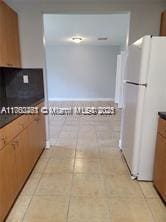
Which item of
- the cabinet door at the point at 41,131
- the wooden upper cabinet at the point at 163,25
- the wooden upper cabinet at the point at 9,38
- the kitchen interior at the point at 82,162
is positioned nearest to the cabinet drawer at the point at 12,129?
the kitchen interior at the point at 82,162

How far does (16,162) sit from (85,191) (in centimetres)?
83

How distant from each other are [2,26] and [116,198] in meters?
2.38

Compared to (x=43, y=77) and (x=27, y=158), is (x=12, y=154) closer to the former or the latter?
(x=27, y=158)

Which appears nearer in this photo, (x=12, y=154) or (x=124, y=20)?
(x=12, y=154)

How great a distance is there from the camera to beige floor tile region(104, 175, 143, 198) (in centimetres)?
208

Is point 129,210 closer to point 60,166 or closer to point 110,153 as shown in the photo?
point 60,166

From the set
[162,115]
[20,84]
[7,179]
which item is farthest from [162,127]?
[20,84]

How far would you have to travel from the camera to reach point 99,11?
110 inches

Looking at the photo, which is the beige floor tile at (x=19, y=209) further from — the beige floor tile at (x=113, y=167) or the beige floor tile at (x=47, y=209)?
the beige floor tile at (x=113, y=167)

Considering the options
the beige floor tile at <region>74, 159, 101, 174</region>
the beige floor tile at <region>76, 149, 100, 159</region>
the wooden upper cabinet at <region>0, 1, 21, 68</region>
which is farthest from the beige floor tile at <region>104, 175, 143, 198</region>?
the wooden upper cabinet at <region>0, 1, 21, 68</region>

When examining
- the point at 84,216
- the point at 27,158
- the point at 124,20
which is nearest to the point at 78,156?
the point at 27,158

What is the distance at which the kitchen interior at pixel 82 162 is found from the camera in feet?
5.82

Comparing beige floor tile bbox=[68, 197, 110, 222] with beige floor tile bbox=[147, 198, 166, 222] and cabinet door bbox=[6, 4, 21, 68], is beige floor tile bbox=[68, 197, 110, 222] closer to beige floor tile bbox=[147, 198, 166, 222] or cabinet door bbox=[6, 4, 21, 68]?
beige floor tile bbox=[147, 198, 166, 222]

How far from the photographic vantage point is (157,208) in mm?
1871
